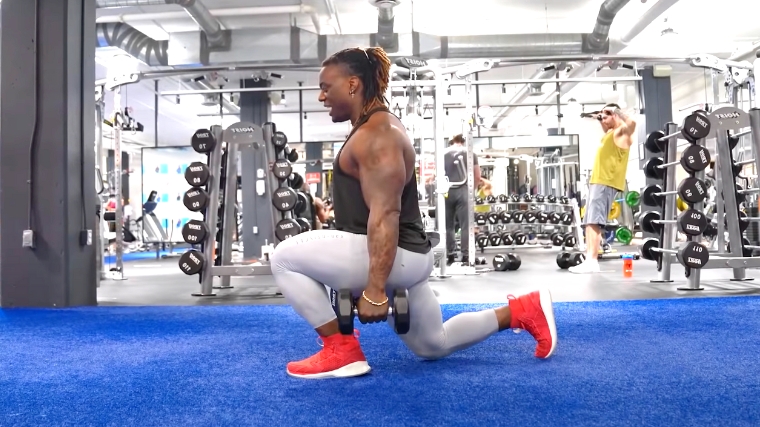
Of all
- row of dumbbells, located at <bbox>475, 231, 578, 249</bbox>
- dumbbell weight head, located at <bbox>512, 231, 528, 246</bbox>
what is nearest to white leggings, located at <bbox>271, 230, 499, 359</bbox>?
row of dumbbells, located at <bbox>475, 231, 578, 249</bbox>

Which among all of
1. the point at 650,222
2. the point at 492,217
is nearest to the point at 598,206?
the point at 650,222

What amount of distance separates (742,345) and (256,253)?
713 cm

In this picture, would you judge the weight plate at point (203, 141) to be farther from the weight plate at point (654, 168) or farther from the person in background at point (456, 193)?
the weight plate at point (654, 168)

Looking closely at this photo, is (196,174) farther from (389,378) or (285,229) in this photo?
(389,378)

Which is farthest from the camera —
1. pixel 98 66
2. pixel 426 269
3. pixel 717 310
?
pixel 98 66

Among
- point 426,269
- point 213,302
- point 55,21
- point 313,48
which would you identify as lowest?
point 213,302

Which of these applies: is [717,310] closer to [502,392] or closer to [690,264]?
[690,264]

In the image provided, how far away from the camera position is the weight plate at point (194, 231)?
4.10 m

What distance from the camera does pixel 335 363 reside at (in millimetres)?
1774

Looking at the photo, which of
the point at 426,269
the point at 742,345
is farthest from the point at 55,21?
the point at 742,345

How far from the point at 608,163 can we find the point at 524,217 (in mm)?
4517

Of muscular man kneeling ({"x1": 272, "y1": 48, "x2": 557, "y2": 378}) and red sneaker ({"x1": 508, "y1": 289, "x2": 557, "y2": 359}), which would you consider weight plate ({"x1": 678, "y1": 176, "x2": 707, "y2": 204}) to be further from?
muscular man kneeling ({"x1": 272, "y1": 48, "x2": 557, "y2": 378})

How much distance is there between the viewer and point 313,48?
704 cm

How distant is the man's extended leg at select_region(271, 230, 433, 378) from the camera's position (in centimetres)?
170
